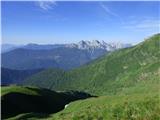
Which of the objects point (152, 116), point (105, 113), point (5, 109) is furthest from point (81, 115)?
point (5, 109)

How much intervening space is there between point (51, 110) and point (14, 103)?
20212mm

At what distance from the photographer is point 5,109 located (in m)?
124

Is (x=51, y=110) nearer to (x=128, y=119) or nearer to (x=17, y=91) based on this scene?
(x=17, y=91)

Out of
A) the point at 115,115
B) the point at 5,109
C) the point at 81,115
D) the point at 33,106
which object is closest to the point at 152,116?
the point at 115,115

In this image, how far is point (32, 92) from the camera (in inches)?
6181

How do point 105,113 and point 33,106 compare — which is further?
point 33,106

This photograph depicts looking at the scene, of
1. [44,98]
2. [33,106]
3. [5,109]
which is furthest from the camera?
[44,98]

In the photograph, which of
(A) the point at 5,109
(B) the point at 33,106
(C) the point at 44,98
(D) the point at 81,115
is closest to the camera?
(D) the point at 81,115

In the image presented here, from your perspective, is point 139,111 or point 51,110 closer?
point 139,111

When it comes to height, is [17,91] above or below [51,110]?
above

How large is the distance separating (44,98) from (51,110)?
1343 cm

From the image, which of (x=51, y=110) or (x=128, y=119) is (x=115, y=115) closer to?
(x=128, y=119)

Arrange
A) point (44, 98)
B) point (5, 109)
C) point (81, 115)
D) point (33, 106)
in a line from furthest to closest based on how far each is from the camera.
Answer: point (44, 98), point (33, 106), point (5, 109), point (81, 115)

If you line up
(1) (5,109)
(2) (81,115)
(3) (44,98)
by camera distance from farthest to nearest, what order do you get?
(3) (44,98), (1) (5,109), (2) (81,115)
